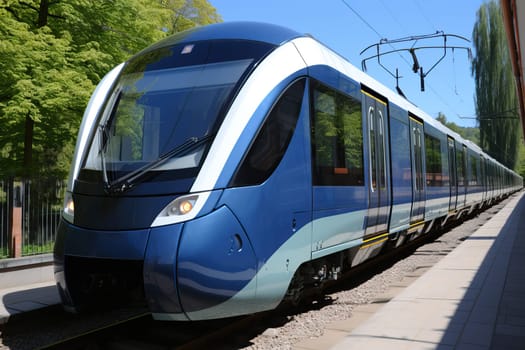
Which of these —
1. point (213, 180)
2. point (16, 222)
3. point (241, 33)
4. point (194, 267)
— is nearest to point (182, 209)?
point (213, 180)

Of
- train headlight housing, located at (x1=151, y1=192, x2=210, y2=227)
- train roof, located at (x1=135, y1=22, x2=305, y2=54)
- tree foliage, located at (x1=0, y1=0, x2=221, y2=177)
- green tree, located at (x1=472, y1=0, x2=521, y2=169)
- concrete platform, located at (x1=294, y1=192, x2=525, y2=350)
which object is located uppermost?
green tree, located at (x1=472, y1=0, x2=521, y2=169)

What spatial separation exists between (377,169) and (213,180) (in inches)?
148

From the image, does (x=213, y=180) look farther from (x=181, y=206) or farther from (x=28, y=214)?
(x=28, y=214)

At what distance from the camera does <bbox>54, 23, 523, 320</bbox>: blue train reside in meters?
4.11

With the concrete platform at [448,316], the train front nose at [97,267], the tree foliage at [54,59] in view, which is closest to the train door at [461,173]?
the concrete platform at [448,316]

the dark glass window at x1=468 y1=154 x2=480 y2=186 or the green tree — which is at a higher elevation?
the green tree

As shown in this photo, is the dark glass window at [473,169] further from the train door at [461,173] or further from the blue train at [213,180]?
the blue train at [213,180]

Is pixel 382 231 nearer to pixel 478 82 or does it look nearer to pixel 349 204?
pixel 349 204

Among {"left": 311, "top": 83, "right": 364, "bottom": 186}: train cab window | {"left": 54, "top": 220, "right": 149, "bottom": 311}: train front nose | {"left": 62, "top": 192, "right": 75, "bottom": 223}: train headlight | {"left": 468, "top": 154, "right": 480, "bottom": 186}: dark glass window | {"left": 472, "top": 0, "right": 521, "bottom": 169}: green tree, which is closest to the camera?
{"left": 54, "top": 220, "right": 149, "bottom": 311}: train front nose

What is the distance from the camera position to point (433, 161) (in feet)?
39.5

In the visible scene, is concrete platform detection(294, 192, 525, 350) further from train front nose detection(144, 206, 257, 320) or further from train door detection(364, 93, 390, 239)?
train front nose detection(144, 206, 257, 320)

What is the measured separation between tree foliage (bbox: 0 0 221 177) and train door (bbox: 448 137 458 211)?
9.38 m

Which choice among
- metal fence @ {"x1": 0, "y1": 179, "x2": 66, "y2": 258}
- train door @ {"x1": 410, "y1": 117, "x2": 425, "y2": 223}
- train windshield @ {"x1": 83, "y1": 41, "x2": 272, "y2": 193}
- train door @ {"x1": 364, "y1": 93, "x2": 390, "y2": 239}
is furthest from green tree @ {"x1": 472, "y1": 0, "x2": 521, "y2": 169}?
train windshield @ {"x1": 83, "y1": 41, "x2": 272, "y2": 193}

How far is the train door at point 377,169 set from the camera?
710 centimetres
